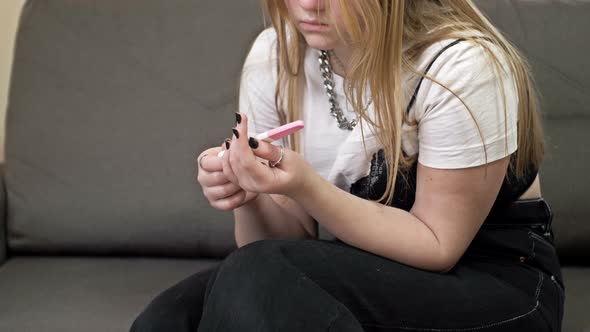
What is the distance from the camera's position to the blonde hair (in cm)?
95

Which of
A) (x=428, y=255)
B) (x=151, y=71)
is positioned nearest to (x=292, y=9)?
(x=428, y=255)

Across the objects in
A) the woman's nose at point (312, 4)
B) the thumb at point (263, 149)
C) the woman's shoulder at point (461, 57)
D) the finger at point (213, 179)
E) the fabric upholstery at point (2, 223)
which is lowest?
the fabric upholstery at point (2, 223)

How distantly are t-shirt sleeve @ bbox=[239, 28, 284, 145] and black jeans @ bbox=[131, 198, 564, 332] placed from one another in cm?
25

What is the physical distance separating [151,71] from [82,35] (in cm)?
16

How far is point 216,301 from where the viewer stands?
0.87 m

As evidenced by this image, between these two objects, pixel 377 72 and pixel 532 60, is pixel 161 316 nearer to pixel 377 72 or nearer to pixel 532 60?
pixel 377 72

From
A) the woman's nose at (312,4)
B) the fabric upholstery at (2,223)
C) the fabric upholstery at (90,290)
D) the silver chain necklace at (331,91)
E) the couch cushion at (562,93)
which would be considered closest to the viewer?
the woman's nose at (312,4)

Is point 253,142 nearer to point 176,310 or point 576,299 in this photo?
point 176,310

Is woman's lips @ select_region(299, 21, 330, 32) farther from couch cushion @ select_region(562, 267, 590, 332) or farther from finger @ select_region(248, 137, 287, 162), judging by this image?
couch cushion @ select_region(562, 267, 590, 332)

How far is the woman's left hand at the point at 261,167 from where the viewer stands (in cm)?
84

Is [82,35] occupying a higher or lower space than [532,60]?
higher

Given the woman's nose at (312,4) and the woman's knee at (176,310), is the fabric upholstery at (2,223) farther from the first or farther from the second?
the woman's nose at (312,4)

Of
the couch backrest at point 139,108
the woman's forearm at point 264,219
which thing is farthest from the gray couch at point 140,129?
the woman's forearm at point 264,219

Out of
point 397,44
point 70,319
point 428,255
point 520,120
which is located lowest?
point 70,319
